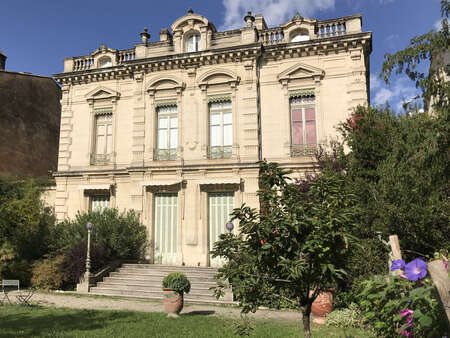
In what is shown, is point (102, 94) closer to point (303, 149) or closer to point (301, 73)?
point (301, 73)

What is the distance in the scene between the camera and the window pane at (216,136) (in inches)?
607

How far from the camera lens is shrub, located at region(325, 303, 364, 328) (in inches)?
320

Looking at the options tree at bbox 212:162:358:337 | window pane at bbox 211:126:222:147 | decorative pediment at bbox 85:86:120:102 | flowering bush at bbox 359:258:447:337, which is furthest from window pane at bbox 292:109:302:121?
flowering bush at bbox 359:258:447:337

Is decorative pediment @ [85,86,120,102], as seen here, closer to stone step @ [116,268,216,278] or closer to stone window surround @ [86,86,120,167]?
stone window surround @ [86,86,120,167]

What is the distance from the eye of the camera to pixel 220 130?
50.9ft

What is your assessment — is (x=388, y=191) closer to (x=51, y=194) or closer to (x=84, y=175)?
(x=84, y=175)

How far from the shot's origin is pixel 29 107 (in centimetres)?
2092

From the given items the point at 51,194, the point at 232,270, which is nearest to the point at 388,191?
the point at 232,270

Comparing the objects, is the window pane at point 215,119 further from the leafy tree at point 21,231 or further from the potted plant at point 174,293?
the leafy tree at point 21,231

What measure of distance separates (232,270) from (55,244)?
12869mm

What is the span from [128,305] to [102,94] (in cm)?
1084

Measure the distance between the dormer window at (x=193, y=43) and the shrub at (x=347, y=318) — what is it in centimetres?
1266

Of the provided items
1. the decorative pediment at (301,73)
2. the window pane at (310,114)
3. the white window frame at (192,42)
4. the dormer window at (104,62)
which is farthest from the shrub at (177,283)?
the dormer window at (104,62)

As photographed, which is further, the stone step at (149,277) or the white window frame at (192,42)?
the white window frame at (192,42)
